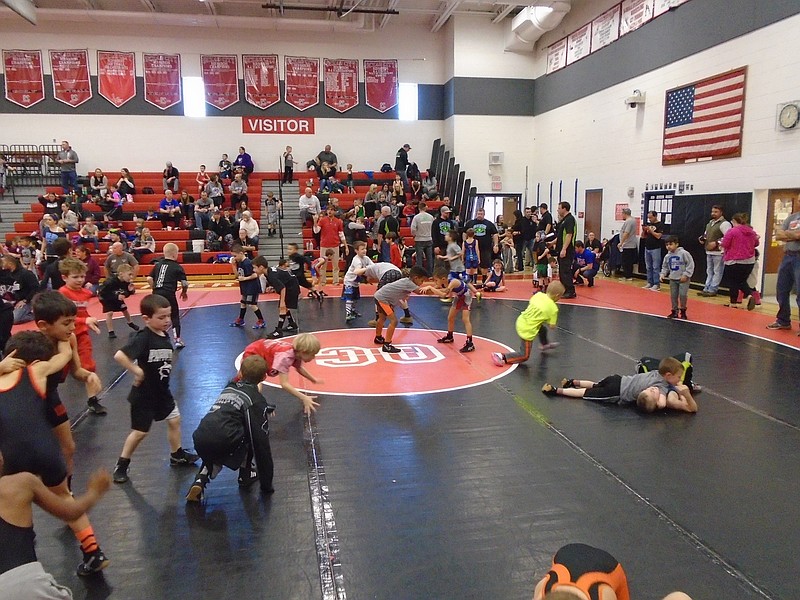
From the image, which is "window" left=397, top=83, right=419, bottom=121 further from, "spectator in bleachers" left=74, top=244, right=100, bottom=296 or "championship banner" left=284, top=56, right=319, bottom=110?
"spectator in bleachers" left=74, top=244, right=100, bottom=296

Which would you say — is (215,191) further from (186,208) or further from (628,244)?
(628,244)

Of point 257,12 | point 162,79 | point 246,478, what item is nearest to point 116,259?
point 246,478

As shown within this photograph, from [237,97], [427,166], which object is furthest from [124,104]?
[427,166]

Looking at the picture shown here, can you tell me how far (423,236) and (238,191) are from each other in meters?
7.25

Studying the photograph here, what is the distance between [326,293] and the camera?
41.9 feet

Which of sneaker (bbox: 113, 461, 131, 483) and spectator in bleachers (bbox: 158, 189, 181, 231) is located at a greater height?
spectator in bleachers (bbox: 158, 189, 181, 231)

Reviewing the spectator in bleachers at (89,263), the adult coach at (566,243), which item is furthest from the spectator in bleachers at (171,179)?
the adult coach at (566,243)

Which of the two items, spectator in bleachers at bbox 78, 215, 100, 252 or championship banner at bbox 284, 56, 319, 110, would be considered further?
championship banner at bbox 284, 56, 319, 110

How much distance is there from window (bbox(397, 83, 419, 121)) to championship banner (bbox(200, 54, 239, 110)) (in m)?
6.23

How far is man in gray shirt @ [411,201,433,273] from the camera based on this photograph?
14.2 meters

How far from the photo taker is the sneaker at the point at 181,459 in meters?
4.17

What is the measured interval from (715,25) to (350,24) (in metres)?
12.2

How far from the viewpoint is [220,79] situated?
66.6 feet

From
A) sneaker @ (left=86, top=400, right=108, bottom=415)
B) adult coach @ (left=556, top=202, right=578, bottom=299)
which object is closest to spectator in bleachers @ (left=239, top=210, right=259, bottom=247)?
adult coach @ (left=556, top=202, right=578, bottom=299)
